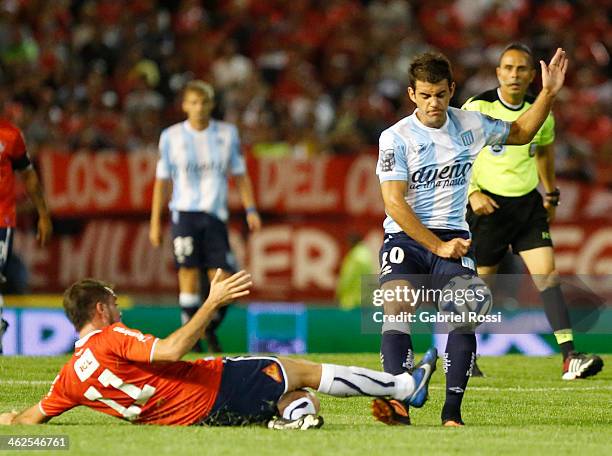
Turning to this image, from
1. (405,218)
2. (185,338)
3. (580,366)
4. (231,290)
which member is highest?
(405,218)

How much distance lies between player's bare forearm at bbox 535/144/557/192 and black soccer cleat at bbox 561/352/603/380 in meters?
1.47

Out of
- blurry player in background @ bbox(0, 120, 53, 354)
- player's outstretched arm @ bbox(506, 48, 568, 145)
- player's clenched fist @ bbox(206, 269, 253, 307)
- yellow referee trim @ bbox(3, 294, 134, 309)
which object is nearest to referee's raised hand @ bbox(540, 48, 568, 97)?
player's outstretched arm @ bbox(506, 48, 568, 145)

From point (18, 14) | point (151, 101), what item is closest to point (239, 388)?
point (151, 101)

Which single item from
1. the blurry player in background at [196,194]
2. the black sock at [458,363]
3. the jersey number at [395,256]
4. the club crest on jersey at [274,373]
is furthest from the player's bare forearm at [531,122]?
the blurry player in background at [196,194]

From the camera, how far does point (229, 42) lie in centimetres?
2277

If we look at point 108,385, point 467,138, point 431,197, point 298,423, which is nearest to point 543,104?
point 467,138

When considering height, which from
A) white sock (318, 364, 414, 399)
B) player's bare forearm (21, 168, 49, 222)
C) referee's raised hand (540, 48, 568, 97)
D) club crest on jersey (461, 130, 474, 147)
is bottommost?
white sock (318, 364, 414, 399)

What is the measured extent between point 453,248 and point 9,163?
4773mm

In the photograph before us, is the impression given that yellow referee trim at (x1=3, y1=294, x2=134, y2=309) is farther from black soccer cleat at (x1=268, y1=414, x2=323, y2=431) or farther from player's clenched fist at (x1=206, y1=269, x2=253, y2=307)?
player's clenched fist at (x1=206, y1=269, x2=253, y2=307)

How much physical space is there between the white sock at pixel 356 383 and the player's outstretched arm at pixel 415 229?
83 cm

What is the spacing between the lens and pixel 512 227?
12062 millimetres

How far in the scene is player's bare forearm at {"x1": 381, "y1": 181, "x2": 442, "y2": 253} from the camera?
28.1ft

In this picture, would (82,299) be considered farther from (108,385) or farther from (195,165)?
(195,165)

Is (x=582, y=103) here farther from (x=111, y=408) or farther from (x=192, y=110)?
(x=111, y=408)
